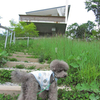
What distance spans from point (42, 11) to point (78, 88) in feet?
70.4

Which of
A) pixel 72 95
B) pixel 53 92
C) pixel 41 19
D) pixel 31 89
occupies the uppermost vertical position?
pixel 41 19

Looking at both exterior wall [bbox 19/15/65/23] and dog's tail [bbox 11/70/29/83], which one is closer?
dog's tail [bbox 11/70/29/83]

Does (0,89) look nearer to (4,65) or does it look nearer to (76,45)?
(4,65)

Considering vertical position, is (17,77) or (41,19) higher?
(41,19)

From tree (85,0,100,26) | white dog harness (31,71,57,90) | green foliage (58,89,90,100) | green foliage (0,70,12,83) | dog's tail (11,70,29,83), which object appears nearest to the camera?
dog's tail (11,70,29,83)

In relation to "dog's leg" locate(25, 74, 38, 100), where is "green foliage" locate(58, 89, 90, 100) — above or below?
below

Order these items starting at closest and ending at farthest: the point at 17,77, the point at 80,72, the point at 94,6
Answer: the point at 17,77 → the point at 80,72 → the point at 94,6

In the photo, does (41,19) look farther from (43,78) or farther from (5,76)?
(43,78)

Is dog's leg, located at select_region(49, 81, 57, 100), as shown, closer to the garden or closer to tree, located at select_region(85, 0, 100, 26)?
the garden

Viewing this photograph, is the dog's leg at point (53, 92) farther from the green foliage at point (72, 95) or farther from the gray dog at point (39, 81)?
the green foliage at point (72, 95)

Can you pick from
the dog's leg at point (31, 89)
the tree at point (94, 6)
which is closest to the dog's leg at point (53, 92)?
the dog's leg at point (31, 89)

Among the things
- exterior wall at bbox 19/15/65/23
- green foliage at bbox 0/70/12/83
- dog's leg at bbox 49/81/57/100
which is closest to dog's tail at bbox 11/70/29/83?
dog's leg at bbox 49/81/57/100

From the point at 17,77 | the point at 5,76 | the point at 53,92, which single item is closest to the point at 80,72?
the point at 53,92

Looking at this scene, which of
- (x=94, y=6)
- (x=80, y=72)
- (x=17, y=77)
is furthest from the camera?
(x=94, y=6)
